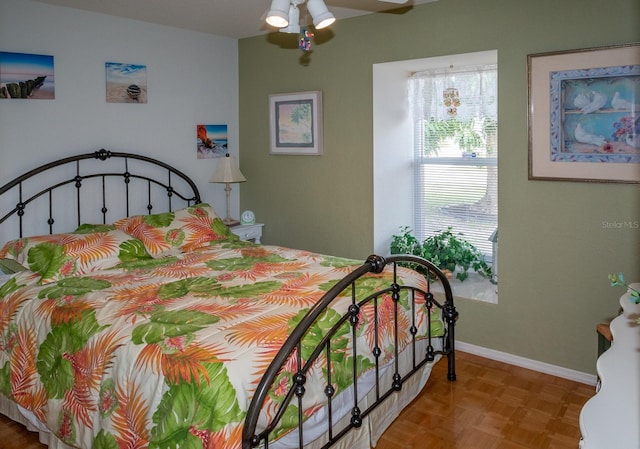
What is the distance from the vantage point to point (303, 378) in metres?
2.00

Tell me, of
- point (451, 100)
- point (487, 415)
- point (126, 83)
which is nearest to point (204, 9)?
point (126, 83)

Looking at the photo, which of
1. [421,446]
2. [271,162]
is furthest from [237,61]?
[421,446]

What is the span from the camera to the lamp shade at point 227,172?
14.9ft

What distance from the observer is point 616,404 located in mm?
1324

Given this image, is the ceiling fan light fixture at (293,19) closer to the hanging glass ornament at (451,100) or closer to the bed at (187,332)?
the bed at (187,332)

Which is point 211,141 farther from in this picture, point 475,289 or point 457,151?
point 475,289

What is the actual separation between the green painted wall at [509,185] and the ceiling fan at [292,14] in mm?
1300

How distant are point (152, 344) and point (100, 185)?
7.14 ft

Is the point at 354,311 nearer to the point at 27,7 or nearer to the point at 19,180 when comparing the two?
the point at 19,180

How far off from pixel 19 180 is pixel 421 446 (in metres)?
2.87

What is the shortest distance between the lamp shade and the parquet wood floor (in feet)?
7.28

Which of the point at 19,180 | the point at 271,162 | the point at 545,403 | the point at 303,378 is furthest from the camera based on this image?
the point at 271,162

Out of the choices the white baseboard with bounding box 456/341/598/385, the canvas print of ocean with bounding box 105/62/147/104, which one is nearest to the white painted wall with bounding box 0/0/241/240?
the canvas print of ocean with bounding box 105/62/147/104

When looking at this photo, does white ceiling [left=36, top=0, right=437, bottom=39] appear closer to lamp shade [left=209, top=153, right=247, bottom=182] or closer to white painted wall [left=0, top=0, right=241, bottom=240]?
white painted wall [left=0, top=0, right=241, bottom=240]
